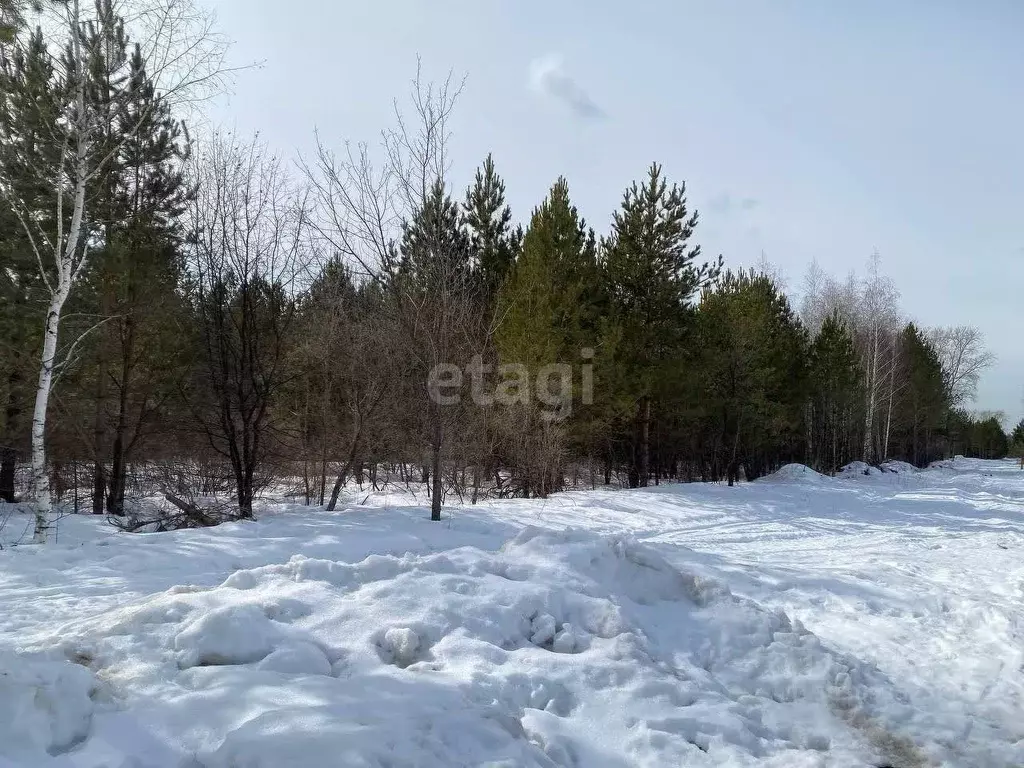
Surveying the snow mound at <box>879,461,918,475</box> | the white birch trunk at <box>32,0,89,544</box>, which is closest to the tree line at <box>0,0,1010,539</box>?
the white birch trunk at <box>32,0,89,544</box>

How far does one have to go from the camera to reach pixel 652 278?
720 inches

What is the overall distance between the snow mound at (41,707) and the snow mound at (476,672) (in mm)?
267

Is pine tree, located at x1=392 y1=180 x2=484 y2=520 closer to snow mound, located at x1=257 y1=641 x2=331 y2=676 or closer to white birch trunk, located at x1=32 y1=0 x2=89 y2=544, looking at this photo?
white birch trunk, located at x1=32 y1=0 x2=89 y2=544

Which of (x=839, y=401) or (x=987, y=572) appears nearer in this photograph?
(x=987, y=572)

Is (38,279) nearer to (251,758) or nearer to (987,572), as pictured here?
(251,758)

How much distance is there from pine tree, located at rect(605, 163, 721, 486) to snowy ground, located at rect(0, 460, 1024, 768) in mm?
11148

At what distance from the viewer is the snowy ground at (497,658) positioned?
9.14ft

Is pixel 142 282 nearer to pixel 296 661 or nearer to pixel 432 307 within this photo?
pixel 432 307

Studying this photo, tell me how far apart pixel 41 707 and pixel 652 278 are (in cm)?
1744

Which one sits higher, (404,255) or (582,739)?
(404,255)

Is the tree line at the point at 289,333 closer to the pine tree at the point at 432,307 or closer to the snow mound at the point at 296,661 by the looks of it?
the pine tree at the point at 432,307

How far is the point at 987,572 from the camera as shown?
287 inches

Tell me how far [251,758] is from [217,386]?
954 cm

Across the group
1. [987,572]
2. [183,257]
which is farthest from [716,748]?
[183,257]
